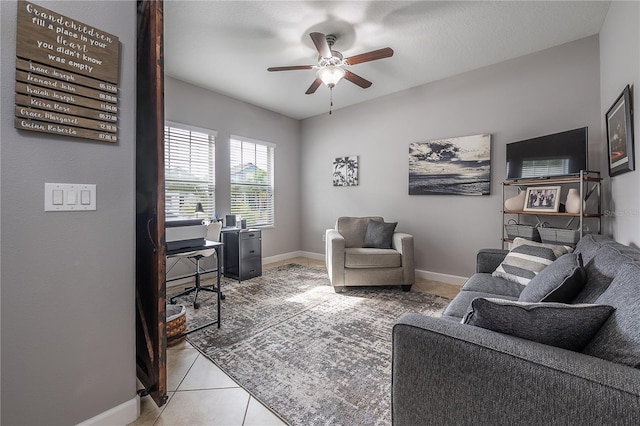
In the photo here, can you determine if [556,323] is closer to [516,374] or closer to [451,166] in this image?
[516,374]

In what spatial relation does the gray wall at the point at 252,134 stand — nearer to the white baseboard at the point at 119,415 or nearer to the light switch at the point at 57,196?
the light switch at the point at 57,196

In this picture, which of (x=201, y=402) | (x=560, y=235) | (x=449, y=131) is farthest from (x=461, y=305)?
(x=449, y=131)

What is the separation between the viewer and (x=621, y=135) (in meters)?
1.97

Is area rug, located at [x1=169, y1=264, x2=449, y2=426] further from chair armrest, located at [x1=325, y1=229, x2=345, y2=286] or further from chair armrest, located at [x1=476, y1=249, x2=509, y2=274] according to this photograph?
chair armrest, located at [x1=476, y1=249, x2=509, y2=274]

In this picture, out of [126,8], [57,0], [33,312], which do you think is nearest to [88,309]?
[33,312]

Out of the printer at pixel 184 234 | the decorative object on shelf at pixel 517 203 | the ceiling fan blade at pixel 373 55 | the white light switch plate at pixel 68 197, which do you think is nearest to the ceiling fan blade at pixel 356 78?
the ceiling fan blade at pixel 373 55

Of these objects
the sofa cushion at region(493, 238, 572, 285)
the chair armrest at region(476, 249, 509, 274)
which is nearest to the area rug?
the chair armrest at region(476, 249, 509, 274)

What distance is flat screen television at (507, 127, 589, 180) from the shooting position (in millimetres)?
2514

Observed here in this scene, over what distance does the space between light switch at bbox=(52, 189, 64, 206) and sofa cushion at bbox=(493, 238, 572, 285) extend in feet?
8.98

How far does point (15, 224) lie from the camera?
1115 mm

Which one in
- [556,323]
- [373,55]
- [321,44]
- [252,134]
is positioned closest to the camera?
[556,323]

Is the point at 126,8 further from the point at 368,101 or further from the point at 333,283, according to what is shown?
the point at 368,101

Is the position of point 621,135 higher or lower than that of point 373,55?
lower

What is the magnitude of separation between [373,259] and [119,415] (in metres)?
2.61
